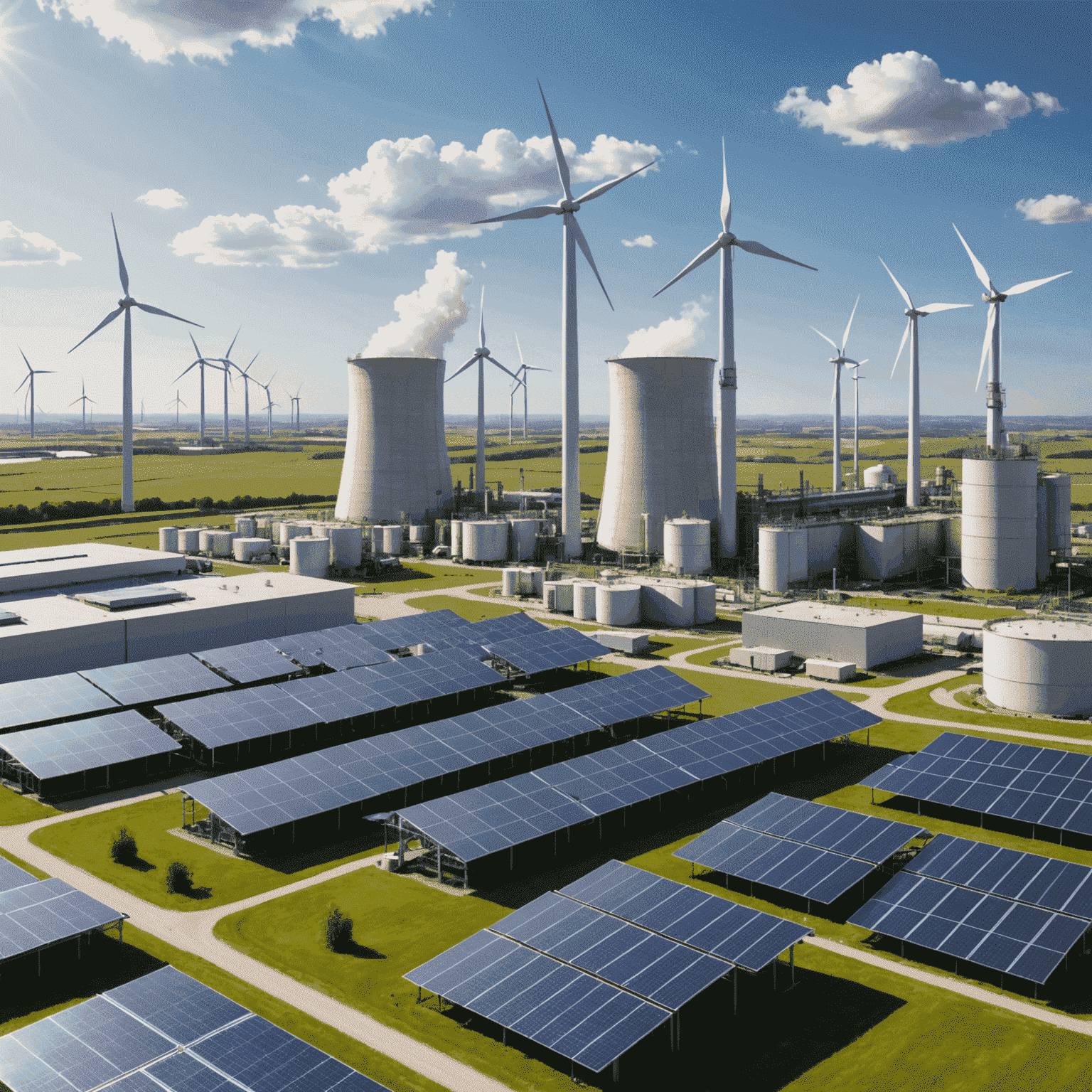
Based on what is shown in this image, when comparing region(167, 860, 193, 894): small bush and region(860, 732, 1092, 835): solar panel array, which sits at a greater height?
region(860, 732, 1092, 835): solar panel array

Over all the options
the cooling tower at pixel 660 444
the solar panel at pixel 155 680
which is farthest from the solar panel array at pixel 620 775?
the cooling tower at pixel 660 444

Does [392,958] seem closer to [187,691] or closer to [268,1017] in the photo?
[268,1017]

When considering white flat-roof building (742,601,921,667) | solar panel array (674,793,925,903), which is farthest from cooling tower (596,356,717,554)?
solar panel array (674,793,925,903)

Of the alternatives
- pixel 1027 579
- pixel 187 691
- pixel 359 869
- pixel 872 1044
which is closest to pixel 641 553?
pixel 1027 579

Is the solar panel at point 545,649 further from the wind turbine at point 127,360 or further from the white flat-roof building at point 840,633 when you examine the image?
the wind turbine at point 127,360

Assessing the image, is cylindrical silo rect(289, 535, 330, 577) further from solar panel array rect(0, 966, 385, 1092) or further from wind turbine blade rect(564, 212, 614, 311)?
solar panel array rect(0, 966, 385, 1092)

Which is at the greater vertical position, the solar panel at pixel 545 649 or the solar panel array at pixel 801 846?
the solar panel at pixel 545 649

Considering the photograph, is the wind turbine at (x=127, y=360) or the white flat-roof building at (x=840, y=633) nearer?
the white flat-roof building at (x=840, y=633)

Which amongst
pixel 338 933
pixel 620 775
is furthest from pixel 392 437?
pixel 338 933
